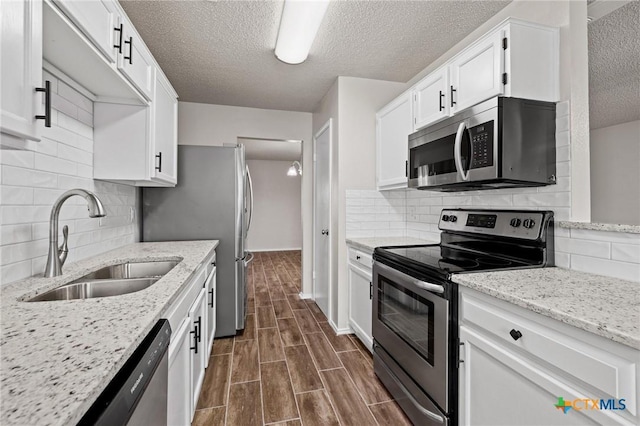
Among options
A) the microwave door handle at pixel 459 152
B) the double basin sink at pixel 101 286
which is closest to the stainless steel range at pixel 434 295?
the microwave door handle at pixel 459 152

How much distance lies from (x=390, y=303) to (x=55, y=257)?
69.4 inches

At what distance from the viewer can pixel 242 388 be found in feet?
6.50

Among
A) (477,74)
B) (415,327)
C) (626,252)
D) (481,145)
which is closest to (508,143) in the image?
(481,145)

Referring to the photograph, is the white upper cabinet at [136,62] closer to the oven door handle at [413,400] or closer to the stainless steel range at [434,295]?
the stainless steel range at [434,295]

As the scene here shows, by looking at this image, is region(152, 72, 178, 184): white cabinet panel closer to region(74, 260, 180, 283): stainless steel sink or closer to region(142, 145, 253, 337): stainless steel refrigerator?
region(142, 145, 253, 337): stainless steel refrigerator

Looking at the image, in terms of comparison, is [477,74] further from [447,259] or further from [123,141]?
[123,141]

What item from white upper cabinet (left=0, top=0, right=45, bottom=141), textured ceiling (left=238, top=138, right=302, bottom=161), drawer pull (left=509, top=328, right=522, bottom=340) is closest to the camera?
white upper cabinet (left=0, top=0, right=45, bottom=141)

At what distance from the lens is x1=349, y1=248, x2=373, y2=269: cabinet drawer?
7.67ft

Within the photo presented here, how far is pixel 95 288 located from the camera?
1.35 meters

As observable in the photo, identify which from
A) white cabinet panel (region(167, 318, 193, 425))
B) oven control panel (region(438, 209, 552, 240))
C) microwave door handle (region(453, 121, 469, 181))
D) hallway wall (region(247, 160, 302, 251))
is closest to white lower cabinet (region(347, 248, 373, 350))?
oven control panel (region(438, 209, 552, 240))

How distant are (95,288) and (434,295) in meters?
1.59

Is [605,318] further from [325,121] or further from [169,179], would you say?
[325,121]

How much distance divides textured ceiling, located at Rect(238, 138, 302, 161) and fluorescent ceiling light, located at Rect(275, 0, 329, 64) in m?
3.18

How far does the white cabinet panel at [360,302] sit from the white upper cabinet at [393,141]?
2.70 ft
